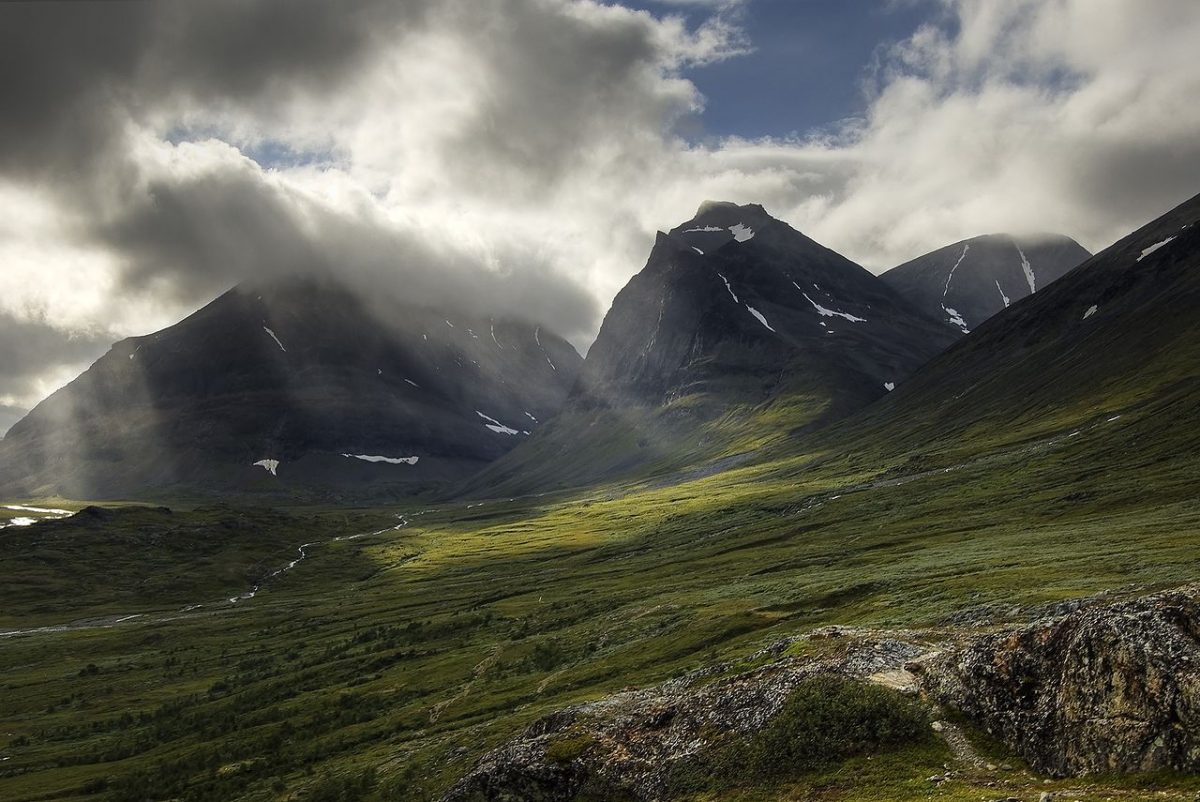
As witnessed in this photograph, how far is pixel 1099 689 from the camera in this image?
2711 centimetres

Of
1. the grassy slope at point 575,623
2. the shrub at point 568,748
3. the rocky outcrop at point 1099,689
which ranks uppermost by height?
the rocky outcrop at point 1099,689

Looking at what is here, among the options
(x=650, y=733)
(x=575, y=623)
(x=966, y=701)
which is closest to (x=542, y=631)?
(x=575, y=623)

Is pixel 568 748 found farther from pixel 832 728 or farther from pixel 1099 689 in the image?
pixel 1099 689

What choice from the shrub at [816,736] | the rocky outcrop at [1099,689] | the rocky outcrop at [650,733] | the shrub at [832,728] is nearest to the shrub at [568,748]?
the rocky outcrop at [650,733]

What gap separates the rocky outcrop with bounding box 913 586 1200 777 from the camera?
24.7 m

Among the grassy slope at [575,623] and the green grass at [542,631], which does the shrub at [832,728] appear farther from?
the grassy slope at [575,623]

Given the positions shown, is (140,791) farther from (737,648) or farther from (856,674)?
(856,674)

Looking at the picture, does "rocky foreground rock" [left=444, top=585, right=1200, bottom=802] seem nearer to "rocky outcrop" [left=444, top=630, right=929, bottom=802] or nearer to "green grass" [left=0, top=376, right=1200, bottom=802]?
"rocky outcrop" [left=444, top=630, right=929, bottom=802]

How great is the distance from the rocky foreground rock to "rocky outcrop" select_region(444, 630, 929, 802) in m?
0.07

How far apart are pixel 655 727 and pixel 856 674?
11404mm

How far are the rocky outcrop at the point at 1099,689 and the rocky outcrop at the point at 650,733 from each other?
5.06 metres

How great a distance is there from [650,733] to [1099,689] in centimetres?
2161

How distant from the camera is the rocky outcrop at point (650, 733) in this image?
36.9m

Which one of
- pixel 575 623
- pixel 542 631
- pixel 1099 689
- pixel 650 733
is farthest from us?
pixel 575 623
